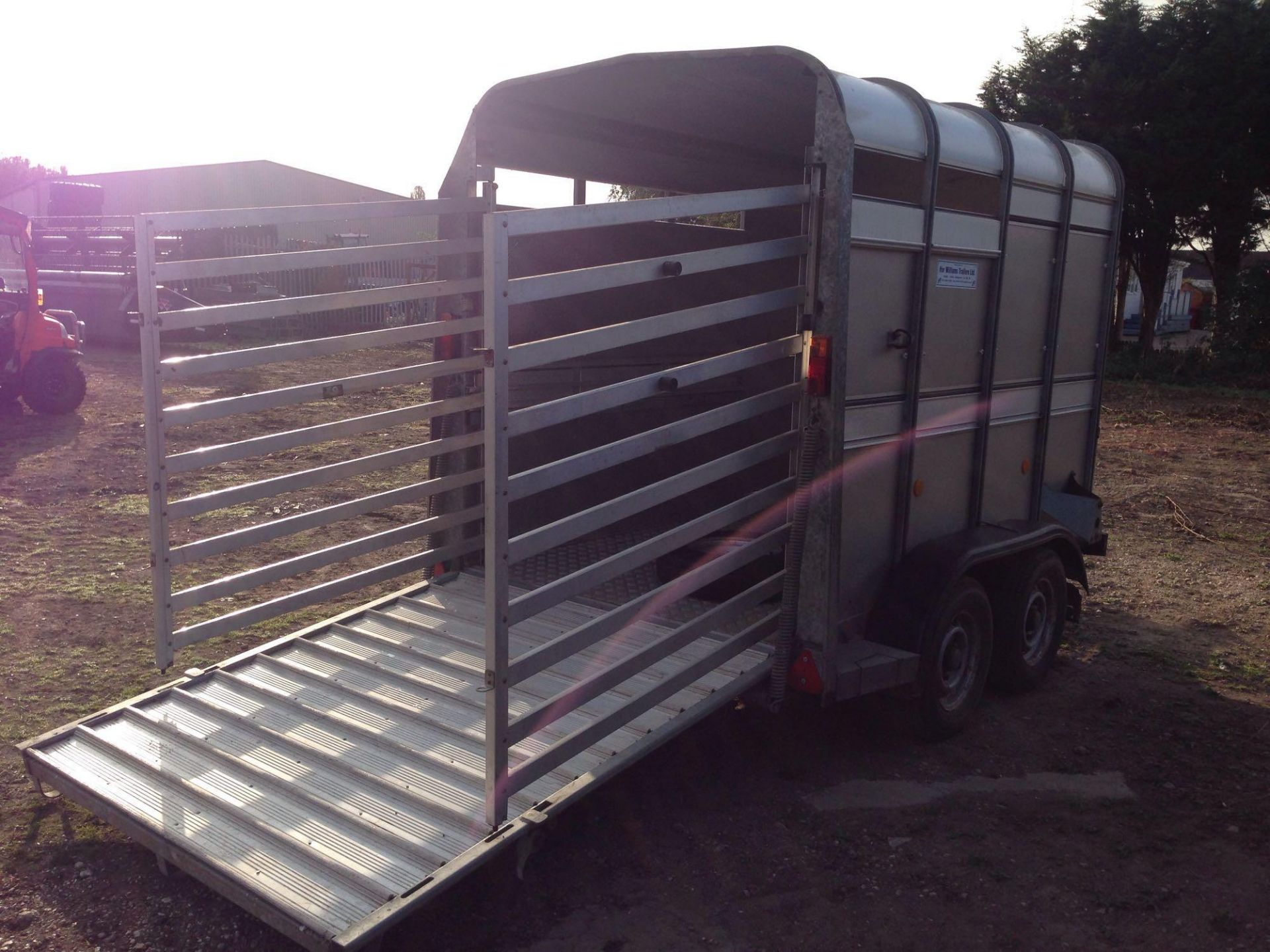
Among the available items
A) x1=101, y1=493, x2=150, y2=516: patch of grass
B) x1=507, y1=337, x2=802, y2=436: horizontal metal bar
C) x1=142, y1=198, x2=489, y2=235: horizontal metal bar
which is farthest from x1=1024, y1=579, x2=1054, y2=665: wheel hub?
x1=101, y1=493, x2=150, y2=516: patch of grass

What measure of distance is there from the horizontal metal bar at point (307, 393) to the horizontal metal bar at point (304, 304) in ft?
1.03

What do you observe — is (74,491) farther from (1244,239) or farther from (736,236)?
(1244,239)

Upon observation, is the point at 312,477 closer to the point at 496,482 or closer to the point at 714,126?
the point at 496,482

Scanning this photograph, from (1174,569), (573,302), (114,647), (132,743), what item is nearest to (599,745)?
(132,743)

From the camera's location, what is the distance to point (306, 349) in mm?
4453

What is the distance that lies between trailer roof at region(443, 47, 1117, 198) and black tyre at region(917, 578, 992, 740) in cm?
198

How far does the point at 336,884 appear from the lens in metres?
3.10

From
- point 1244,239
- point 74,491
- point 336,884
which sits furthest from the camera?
point 1244,239

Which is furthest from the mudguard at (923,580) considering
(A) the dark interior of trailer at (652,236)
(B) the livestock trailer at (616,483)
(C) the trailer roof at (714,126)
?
(C) the trailer roof at (714,126)

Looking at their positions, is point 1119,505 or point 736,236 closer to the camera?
point 736,236

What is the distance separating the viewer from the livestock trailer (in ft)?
11.0

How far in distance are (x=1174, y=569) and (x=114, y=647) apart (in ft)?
24.6

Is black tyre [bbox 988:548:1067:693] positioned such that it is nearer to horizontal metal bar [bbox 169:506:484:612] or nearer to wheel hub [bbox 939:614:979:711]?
wheel hub [bbox 939:614:979:711]

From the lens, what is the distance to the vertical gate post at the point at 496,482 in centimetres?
301
